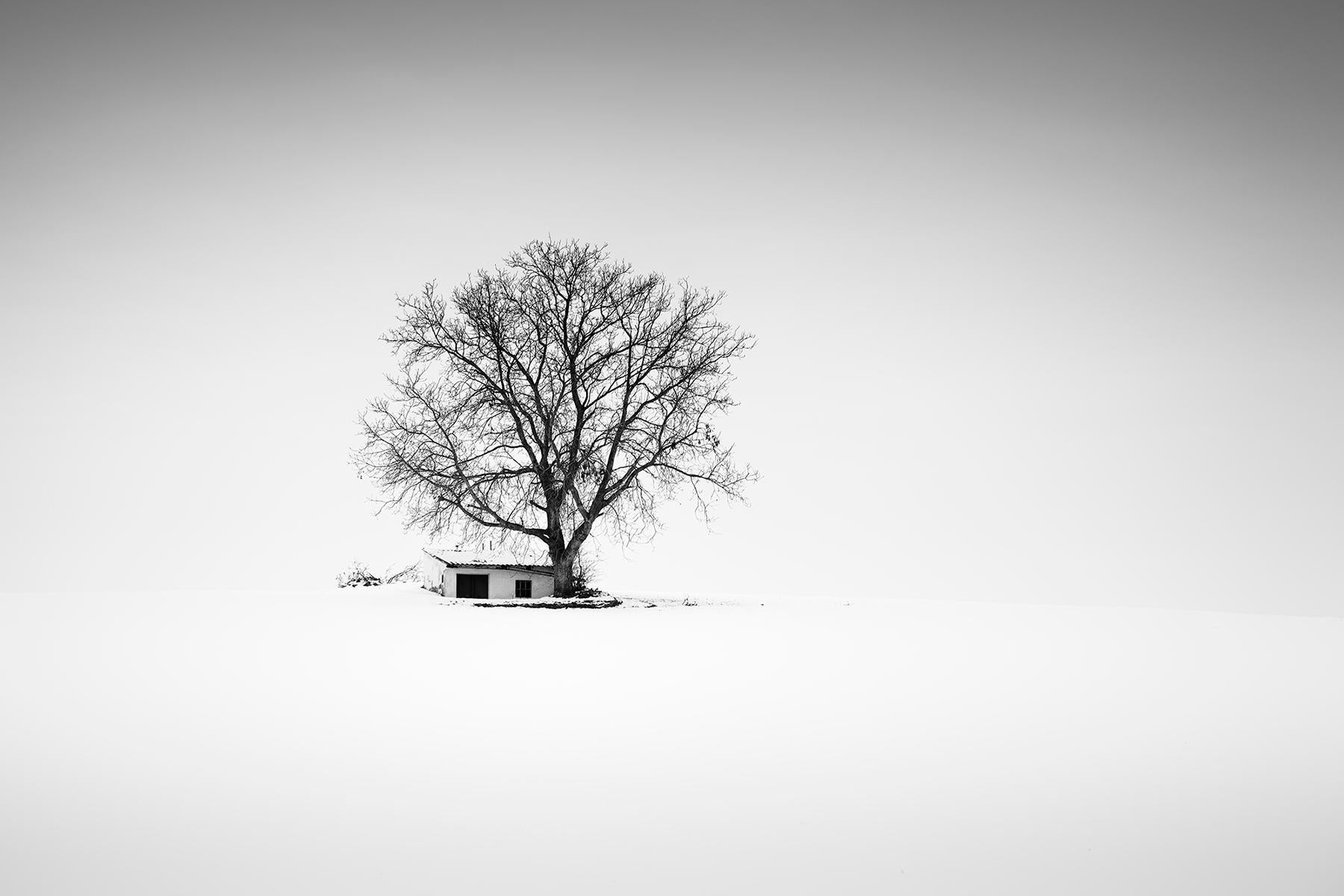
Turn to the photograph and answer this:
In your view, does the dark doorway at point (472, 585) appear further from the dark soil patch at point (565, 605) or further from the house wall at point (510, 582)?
the dark soil patch at point (565, 605)

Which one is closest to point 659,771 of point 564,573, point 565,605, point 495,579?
point 565,605

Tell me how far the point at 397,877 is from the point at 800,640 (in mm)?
17361

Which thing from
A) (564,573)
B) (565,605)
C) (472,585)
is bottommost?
(565,605)

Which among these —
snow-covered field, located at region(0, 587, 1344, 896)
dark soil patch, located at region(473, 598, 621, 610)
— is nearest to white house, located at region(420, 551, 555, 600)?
dark soil patch, located at region(473, 598, 621, 610)

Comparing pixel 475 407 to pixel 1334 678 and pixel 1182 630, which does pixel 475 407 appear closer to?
pixel 1182 630

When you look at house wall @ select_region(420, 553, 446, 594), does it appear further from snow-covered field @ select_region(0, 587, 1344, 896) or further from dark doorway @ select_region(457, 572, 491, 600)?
snow-covered field @ select_region(0, 587, 1344, 896)

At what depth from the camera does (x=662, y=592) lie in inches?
1763

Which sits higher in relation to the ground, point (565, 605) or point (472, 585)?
point (472, 585)

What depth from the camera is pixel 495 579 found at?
3872cm

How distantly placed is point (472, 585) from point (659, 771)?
99.5 feet

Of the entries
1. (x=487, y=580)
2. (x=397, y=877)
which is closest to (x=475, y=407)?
(x=487, y=580)

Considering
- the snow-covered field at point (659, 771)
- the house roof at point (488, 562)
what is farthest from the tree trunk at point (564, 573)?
the snow-covered field at point (659, 771)

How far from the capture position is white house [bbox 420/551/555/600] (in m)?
38.6

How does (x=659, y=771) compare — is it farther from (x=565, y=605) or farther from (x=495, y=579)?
(x=495, y=579)
